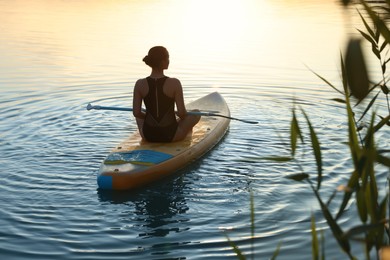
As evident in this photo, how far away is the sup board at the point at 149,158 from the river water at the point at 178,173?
10 cm

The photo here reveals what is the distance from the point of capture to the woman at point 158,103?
21.7 feet

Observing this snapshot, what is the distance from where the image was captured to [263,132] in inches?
312

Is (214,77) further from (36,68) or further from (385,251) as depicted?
(385,251)

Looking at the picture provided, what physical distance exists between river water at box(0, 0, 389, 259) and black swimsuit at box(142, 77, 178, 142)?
46 centimetres

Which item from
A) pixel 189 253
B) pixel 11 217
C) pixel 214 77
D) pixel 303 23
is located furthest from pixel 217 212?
pixel 303 23

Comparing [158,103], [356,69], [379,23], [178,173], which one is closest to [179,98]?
[158,103]

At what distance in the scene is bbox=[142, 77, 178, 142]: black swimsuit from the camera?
6746 millimetres

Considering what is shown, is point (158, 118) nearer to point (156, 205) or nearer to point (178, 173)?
point (178, 173)

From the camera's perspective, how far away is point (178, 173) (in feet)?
21.1

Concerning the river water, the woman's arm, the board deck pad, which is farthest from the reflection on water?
the woman's arm

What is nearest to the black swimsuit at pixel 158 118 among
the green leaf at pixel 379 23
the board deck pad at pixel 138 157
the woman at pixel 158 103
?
the woman at pixel 158 103

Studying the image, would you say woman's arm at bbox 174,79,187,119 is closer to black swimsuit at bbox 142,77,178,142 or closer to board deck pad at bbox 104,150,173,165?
black swimsuit at bbox 142,77,178,142

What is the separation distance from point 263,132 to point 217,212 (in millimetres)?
2833

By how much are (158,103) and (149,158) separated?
29.8 inches
